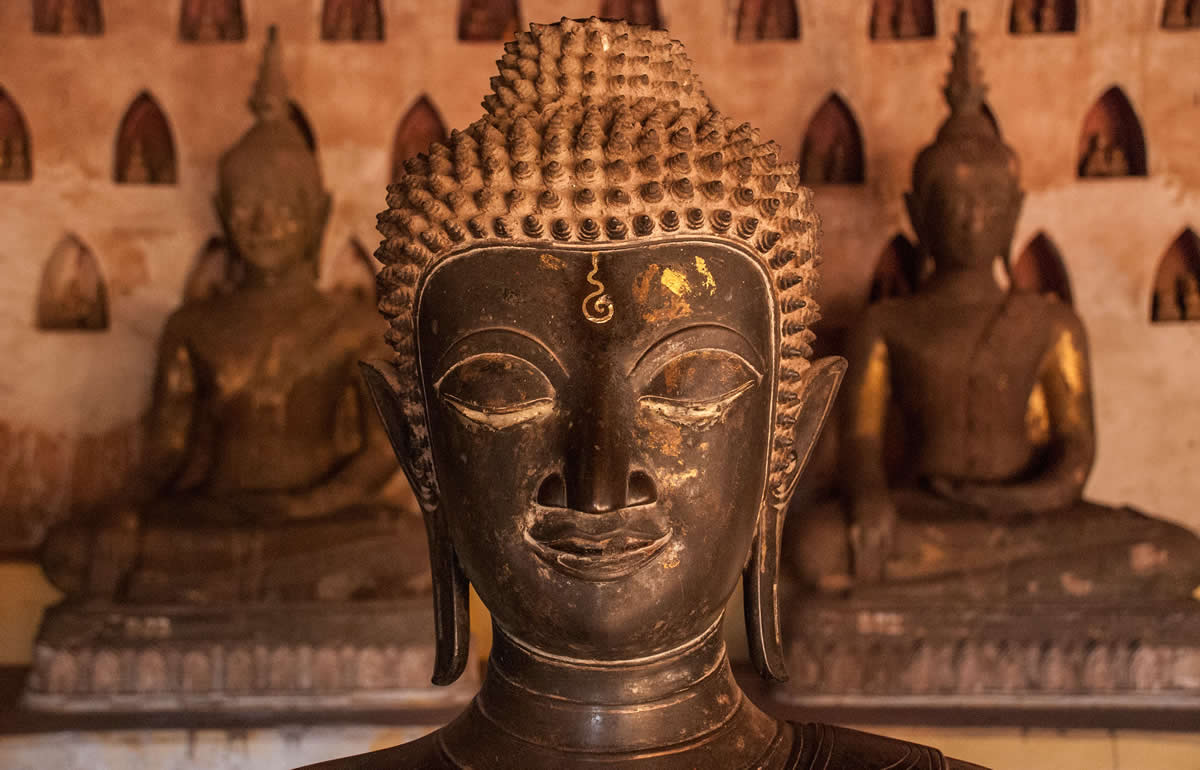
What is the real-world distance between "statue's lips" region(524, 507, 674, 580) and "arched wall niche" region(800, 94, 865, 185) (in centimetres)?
388

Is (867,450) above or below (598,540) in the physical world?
below

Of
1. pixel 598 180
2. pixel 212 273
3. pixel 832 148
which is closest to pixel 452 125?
pixel 212 273

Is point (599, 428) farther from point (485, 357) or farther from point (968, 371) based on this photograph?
point (968, 371)

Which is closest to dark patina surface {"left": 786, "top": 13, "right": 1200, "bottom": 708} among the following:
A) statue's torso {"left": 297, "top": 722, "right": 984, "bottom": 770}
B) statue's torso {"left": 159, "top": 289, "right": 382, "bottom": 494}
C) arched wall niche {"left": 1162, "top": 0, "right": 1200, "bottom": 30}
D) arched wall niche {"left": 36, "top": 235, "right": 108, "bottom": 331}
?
arched wall niche {"left": 1162, "top": 0, "right": 1200, "bottom": 30}

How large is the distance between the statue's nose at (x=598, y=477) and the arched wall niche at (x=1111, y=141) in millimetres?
4217

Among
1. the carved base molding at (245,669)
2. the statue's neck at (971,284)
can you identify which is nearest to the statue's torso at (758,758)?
the carved base molding at (245,669)

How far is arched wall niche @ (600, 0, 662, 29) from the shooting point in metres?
5.35

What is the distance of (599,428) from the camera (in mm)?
1660

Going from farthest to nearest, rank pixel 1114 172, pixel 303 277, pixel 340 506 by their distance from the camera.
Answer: pixel 1114 172
pixel 303 277
pixel 340 506

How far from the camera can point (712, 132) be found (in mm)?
1810

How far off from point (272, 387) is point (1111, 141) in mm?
3453

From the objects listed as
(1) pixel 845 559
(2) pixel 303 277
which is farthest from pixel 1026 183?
(2) pixel 303 277

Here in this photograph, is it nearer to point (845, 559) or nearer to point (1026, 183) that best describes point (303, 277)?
point (845, 559)

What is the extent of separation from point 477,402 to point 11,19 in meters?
4.43
